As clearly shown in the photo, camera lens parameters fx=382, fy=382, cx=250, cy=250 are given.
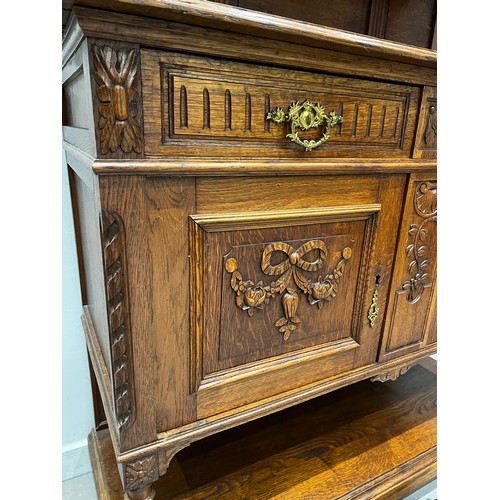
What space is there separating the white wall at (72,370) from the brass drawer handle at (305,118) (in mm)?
517

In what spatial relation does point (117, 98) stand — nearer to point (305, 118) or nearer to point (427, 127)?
point (305, 118)

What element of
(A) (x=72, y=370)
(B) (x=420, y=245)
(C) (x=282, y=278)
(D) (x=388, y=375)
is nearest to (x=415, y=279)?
(B) (x=420, y=245)

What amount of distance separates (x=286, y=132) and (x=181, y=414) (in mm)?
429

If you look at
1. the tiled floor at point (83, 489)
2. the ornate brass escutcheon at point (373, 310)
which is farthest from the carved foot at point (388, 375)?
the tiled floor at point (83, 489)

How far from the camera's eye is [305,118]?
0.51m

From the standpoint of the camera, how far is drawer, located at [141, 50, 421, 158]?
43cm

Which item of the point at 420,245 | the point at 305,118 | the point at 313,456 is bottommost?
the point at 313,456

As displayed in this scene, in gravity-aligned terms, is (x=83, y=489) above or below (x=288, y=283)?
below

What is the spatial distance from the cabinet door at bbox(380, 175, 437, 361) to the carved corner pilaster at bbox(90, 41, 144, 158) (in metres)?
0.46

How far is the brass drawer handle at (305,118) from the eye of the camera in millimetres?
501

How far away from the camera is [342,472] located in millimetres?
769

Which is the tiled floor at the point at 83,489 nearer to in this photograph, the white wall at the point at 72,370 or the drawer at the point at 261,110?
the white wall at the point at 72,370

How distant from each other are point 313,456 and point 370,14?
0.95 m

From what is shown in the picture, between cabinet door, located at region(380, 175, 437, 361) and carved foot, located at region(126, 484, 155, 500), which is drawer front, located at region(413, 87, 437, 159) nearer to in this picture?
cabinet door, located at region(380, 175, 437, 361)
